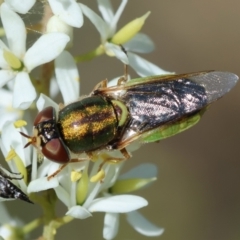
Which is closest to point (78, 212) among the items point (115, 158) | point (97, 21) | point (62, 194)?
point (62, 194)

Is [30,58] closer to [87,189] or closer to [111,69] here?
[87,189]

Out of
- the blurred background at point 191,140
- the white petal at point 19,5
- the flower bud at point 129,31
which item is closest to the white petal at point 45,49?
the white petal at point 19,5

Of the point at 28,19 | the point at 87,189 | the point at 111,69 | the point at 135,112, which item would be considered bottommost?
the point at 111,69

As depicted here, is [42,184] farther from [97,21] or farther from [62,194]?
[97,21]

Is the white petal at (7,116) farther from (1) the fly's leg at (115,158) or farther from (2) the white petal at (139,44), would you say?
(2) the white petal at (139,44)

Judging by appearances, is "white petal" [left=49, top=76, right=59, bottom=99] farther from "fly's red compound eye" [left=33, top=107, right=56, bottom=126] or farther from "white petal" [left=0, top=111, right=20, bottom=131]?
"fly's red compound eye" [left=33, top=107, right=56, bottom=126]

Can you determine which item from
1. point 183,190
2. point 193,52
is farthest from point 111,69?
point 183,190

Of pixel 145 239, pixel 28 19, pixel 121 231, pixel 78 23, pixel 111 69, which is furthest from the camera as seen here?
pixel 111 69
